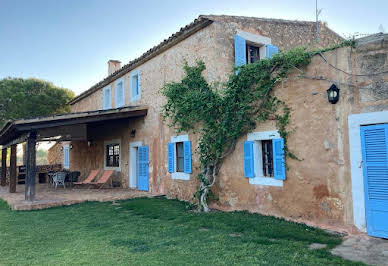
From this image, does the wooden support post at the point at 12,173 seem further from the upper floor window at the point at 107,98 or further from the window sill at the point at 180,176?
the window sill at the point at 180,176

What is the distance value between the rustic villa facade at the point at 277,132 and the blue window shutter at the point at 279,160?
0.09ft

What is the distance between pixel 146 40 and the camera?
13.3 meters

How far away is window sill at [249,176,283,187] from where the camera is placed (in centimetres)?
655

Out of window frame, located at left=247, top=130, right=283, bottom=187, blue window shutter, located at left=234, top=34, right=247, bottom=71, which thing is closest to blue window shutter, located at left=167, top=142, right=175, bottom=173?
window frame, located at left=247, top=130, right=283, bottom=187

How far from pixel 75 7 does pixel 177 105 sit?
6387mm

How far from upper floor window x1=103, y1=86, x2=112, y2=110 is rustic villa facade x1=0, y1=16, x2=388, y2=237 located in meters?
1.77

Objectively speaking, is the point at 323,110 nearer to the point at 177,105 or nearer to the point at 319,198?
the point at 319,198

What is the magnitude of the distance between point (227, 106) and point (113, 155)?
8438 mm

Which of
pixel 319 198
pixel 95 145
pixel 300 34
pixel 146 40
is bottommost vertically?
pixel 319 198

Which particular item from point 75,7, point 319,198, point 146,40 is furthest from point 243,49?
point 75,7

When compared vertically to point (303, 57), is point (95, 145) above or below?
below

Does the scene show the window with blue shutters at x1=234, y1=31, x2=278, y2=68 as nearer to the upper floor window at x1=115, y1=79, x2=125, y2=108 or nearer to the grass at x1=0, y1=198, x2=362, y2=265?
the grass at x1=0, y1=198, x2=362, y2=265

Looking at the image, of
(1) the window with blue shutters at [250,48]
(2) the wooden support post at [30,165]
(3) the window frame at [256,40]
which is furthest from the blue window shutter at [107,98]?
(3) the window frame at [256,40]

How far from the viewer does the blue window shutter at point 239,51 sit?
8.28 meters
